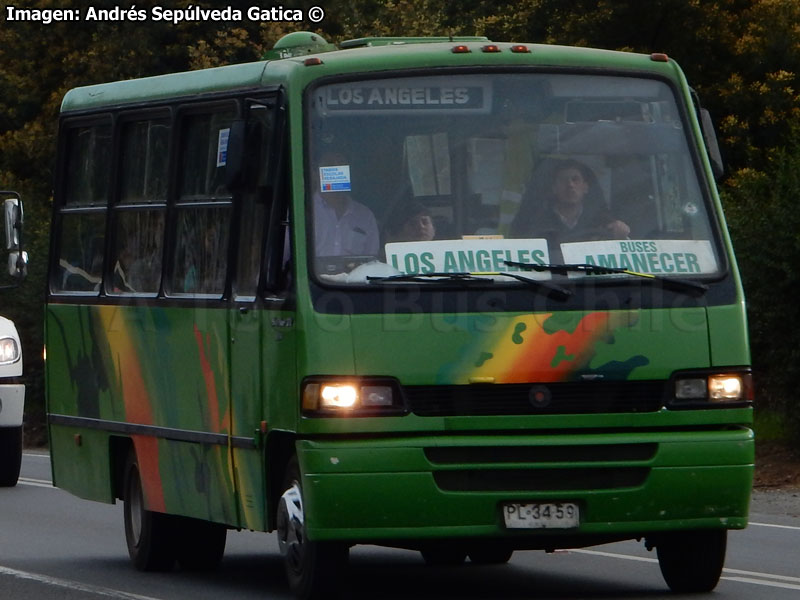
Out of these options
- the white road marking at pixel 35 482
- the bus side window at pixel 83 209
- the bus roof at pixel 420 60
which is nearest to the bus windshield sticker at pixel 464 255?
the bus roof at pixel 420 60

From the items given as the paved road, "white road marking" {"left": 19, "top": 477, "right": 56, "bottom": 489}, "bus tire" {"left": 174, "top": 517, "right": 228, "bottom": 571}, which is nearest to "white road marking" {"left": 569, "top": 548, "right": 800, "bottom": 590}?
the paved road

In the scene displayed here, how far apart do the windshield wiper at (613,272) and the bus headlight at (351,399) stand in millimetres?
853

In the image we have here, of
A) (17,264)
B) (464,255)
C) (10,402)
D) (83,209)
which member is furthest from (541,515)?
(10,402)

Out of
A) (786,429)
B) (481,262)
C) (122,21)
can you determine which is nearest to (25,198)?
(122,21)

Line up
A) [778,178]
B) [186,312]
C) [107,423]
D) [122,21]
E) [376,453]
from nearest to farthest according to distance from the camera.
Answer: [376,453]
[186,312]
[107,423]
[778,178]
[122,21]

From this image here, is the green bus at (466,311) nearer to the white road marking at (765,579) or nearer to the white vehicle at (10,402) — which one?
the white road marking at (765,579)

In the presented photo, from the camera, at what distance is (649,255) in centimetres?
952

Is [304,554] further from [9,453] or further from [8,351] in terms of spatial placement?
[9,453]

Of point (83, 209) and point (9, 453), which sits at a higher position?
point (83, 209)

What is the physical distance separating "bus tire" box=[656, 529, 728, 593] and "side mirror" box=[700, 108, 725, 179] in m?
1.68

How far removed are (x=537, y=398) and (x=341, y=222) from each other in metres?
1.15

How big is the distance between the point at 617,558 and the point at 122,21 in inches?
1304

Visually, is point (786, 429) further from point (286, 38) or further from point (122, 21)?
point (122, 21)

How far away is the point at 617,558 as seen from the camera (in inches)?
486
